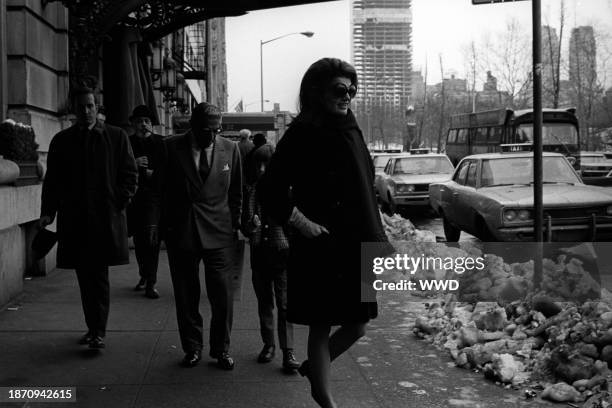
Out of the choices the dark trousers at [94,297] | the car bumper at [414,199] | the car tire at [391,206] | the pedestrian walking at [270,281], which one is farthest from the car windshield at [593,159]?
the dark trousers at [94,297]

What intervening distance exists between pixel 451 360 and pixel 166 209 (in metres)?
2.46

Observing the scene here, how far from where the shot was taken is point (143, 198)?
8492 millimetres

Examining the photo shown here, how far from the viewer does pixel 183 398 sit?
492 cm

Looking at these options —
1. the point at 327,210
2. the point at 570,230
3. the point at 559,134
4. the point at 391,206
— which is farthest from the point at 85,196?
the point at 559,134

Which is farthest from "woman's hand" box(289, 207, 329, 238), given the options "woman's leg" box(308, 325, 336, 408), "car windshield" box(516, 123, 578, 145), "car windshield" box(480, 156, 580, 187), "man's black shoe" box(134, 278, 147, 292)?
"car windshield" box(516, 123, 578, 145)

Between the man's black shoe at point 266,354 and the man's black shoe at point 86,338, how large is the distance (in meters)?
1.31

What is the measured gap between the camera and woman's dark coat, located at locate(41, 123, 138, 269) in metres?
5.93

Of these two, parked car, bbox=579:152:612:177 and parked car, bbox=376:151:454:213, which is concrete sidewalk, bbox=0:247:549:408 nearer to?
parked car, bbox=376:151:454:213

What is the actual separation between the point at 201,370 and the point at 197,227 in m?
1.03

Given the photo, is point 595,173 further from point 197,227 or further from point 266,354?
point 197,227

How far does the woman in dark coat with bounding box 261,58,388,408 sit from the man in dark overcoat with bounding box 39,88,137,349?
2218 mm

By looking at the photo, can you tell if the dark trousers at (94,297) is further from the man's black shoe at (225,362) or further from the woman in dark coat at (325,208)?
the woman in dark coat at (325,208)

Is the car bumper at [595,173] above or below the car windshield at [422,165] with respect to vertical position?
below

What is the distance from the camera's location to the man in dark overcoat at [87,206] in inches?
234
